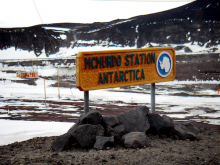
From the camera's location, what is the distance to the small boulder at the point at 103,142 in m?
5.49

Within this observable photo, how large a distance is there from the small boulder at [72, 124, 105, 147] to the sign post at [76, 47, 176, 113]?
0.79m

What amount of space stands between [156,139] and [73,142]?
226cm

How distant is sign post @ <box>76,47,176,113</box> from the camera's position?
607cm

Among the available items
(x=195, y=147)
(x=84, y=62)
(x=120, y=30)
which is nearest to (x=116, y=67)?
(x=84, y=62)

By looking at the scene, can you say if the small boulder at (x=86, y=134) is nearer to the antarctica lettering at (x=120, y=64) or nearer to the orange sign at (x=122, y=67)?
the orange sign at (x=122, y=67)

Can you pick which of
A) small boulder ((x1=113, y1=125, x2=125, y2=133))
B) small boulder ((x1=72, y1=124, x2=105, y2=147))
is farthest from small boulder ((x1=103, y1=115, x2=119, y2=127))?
small boulder ((x1=72, y1=124, x2=105, y2=147))

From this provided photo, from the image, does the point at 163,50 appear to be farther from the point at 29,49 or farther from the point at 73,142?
the point at 29,49

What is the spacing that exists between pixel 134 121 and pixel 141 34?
148 feet

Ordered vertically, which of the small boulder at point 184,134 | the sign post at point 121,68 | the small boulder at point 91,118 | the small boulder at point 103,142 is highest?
the sign post at point 121,68

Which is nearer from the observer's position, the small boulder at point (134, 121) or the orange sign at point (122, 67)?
the orange sign at point (122, 67)

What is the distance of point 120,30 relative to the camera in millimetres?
51625

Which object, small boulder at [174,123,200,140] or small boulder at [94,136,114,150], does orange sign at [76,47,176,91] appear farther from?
small boulder at [174,123,200,140]

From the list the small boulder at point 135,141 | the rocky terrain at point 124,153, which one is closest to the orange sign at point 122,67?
the small boulder at point 135,141

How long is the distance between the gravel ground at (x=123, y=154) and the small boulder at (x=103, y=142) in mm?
125
